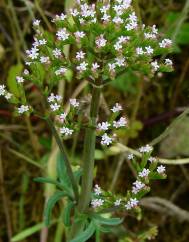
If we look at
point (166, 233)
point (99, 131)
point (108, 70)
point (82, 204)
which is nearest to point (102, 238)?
point (166, 233)

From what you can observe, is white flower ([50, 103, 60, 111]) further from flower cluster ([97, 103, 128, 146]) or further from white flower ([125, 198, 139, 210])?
white flower ([125, 198, 139, 210])

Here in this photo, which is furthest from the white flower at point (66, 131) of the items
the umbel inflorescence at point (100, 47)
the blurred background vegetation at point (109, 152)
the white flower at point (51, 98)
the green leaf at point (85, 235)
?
the blurred background vegetation at point (109, 152)

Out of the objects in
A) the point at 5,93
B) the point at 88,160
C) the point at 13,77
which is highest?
the point at 13,77

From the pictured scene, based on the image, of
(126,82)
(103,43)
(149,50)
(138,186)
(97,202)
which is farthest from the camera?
(126,82)

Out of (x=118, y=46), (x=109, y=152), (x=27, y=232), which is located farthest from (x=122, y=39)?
(x=27, y=232)

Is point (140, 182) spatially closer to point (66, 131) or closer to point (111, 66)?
point (66, 131)

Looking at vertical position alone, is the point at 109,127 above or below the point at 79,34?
below

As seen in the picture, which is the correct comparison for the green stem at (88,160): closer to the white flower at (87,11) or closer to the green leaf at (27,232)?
the white flower at (87,11)
